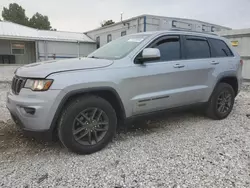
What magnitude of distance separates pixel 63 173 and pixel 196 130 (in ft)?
8.27

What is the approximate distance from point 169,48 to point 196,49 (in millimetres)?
712

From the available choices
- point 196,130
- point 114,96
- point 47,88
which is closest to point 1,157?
point 47,88

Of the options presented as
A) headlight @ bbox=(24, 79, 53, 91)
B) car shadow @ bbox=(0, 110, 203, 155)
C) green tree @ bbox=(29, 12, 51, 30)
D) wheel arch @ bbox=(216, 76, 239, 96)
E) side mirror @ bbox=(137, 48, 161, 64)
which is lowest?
car shadow @ bbox=(0, 110, 203, 155)

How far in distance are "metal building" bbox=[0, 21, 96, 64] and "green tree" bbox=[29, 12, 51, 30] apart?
24516 mm

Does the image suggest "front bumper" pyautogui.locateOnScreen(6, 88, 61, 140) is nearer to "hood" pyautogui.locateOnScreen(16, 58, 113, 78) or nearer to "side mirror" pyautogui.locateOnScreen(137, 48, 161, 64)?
"hood" pyautogui.locateOnScreen(16, 58, 113, 78)

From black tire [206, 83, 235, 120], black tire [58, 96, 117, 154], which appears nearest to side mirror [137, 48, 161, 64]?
black tire [58, 96, 117, 154]

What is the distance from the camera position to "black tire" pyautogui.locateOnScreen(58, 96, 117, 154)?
8.76 feet

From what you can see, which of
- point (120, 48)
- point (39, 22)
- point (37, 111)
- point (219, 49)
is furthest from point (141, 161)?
point (39, 22)

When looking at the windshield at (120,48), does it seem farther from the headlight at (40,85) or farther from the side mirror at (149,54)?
the headlight at (40,85)

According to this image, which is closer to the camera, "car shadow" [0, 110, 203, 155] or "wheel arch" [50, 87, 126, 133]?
"wheel arch" [50, 87, 126, 133]

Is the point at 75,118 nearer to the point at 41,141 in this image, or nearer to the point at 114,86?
the point at 114,86

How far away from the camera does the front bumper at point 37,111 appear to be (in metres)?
2.52

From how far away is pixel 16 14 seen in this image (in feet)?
143

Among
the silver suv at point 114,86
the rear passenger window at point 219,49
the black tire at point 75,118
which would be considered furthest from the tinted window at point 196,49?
the black tire at point 75,118
